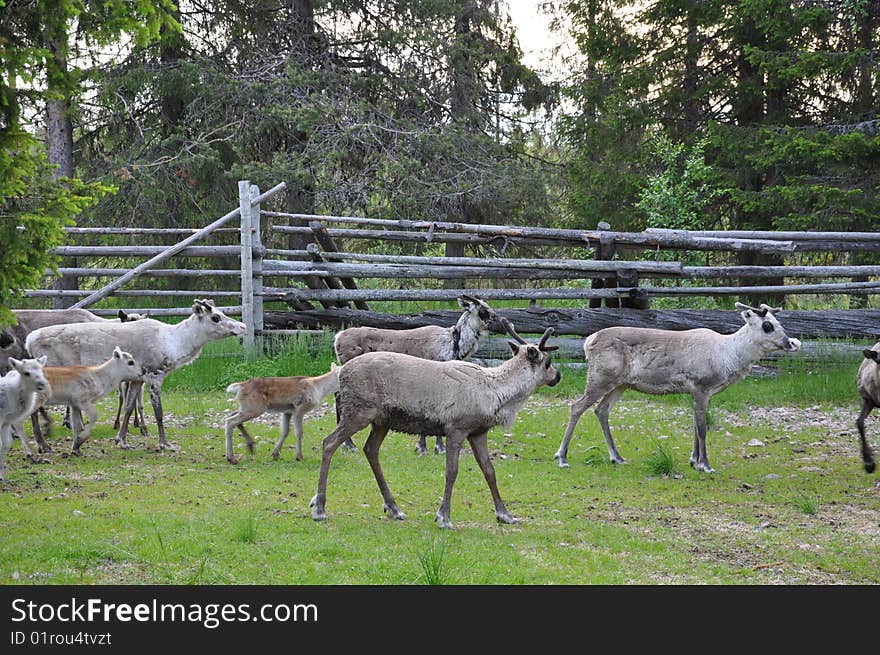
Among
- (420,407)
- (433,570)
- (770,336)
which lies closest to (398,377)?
(420,407)

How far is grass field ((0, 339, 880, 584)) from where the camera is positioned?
20.2ft

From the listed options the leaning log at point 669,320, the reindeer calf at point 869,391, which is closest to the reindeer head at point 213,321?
the leaning log at point 669,320

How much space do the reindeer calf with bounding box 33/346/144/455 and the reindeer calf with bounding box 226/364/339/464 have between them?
A: 132 centimetres

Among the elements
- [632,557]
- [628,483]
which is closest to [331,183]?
[628,483]

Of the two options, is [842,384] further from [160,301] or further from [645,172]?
[160,301]

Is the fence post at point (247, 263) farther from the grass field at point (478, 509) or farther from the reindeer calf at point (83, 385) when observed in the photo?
the reindeer calf at point (83, 385)

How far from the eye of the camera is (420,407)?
7.40 meters

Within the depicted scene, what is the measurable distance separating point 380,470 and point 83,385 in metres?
3.99

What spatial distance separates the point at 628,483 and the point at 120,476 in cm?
482

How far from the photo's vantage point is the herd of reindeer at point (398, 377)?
745 centimetres

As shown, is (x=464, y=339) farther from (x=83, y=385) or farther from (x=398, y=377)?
(x=83, y=385)

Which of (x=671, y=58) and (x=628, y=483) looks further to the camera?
(x=671, y=58)

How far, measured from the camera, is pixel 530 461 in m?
10.2
